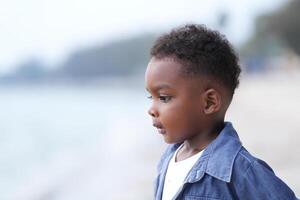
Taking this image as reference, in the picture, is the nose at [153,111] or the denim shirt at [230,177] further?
the nose at [153,111]

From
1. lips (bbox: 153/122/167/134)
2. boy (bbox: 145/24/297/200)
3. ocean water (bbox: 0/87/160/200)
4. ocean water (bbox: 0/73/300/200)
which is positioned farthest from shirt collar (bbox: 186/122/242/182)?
ocean water (bbox: 0/87/160/200)

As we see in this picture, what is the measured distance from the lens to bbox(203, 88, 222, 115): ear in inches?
55.5

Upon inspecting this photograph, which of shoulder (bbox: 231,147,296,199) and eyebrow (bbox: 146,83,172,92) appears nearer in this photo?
shoulder (bbox: 231,147,296,199)

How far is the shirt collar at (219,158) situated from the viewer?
1.33 m

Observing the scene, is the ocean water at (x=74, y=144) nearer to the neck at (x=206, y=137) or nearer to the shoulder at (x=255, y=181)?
the neck at (x=206, y=137)

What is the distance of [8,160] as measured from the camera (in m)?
8.71

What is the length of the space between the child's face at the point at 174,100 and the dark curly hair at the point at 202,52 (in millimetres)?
21

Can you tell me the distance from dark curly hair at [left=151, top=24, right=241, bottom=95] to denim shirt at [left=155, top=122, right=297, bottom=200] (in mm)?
143

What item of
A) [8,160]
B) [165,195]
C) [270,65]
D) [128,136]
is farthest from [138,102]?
[165,195]

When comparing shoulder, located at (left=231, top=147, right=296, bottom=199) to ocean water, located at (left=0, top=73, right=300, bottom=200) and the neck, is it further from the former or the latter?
ocean water, located at (left=0, top=73, right=300, bottom=200)

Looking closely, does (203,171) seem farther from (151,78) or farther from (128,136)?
(128,136)

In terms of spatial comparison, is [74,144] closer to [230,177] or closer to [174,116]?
[174,116]

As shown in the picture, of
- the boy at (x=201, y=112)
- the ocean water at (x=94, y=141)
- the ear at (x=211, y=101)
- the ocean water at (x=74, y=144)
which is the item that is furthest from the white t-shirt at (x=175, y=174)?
the ocean water at (x=74, y=144)

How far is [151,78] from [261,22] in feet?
49.0
